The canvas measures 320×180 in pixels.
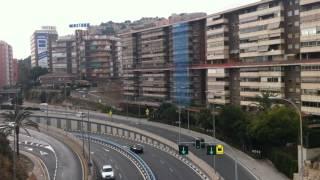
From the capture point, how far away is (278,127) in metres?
67.3

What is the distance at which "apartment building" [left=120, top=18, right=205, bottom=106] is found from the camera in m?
126

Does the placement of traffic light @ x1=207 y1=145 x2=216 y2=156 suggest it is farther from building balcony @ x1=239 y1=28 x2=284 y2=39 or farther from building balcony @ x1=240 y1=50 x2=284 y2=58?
building balcony @ x1=239 y1=28 x2=284 y2=39

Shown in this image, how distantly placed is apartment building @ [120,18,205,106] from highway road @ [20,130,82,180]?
3973 cm

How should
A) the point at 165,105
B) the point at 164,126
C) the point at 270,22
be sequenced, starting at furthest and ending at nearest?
the point at 165,105 < the point at 164,126 < the point at 270,22

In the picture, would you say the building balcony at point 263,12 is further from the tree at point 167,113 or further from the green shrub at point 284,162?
the green shrub at point 284,162

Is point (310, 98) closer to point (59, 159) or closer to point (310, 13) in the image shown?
point (310, 13)

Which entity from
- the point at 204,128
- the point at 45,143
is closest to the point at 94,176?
the point at 45,143

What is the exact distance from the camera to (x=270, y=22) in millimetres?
92000

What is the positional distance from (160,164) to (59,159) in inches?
583

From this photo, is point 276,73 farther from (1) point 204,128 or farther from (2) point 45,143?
(2) point 45,143

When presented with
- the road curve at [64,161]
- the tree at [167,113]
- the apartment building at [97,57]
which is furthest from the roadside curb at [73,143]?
the apartment building at [97,57]

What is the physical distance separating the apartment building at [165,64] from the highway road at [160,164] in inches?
1317

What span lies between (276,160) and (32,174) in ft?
97.8

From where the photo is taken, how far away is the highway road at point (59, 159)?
63944 mm
